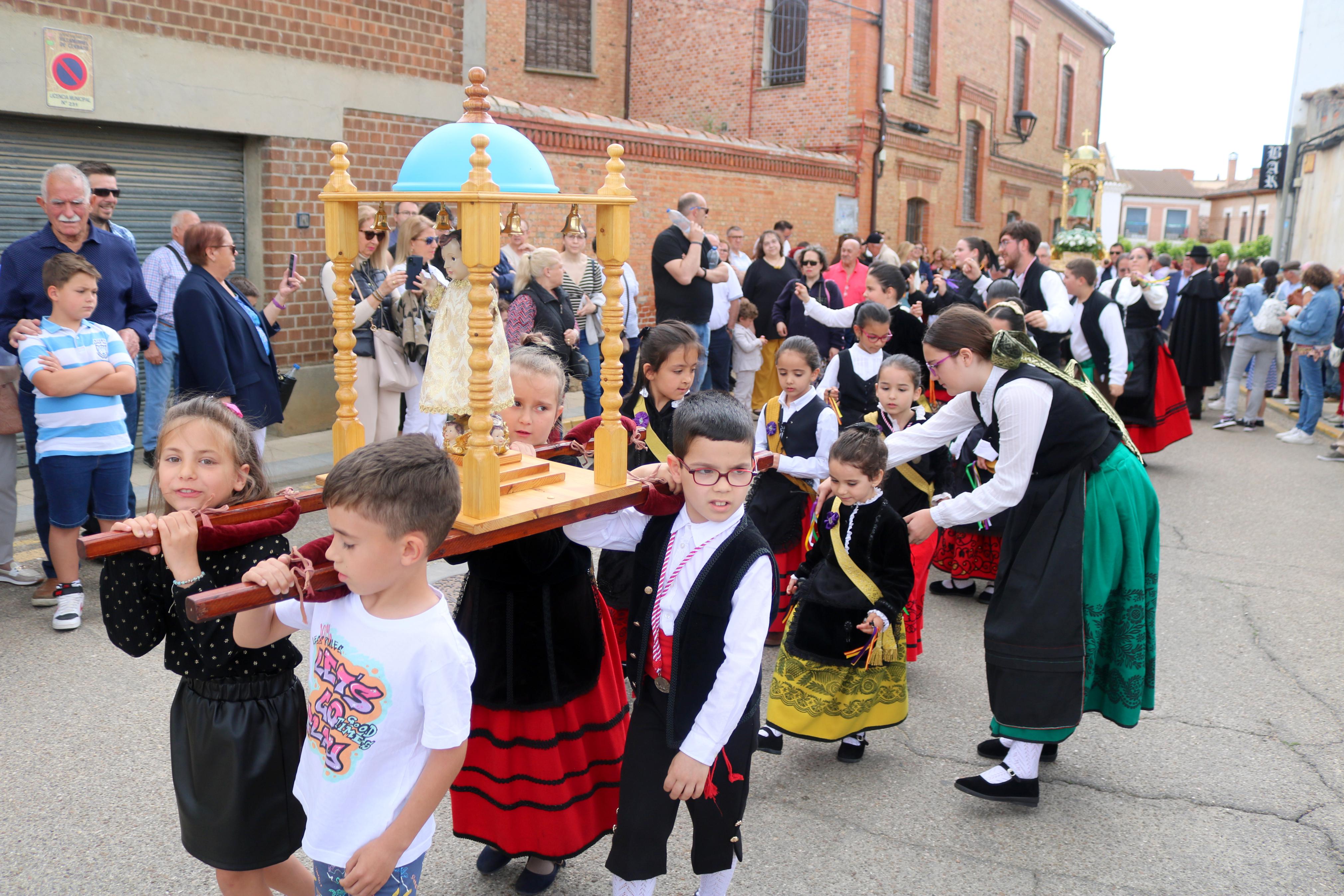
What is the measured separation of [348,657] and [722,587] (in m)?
0.87

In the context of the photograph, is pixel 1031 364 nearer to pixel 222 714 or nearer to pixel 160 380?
pixel 222 714

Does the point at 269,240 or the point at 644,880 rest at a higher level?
the point at 269,240

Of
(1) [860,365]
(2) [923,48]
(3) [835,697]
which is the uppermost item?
(2) [923,48]

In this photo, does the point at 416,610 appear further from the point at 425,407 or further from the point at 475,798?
the point at 475,798

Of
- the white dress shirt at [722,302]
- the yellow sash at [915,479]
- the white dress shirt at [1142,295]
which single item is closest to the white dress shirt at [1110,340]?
the white dress shirt at [1142,295]

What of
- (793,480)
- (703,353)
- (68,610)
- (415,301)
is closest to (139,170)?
(415,301)

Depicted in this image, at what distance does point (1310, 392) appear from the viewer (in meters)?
11.3

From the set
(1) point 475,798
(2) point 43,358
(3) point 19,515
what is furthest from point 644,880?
(3) point 19,515

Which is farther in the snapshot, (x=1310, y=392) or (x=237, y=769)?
(x=1310, y=392)

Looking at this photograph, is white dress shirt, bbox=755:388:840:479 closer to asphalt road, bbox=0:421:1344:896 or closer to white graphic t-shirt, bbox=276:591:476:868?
asphalt road, bbox=0:421:1344:896

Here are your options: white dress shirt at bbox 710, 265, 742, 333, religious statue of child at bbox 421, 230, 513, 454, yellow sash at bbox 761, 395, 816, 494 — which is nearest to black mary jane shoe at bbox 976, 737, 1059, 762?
yellow sash at bbox 761, 395, 816, 494

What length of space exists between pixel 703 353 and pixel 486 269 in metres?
7.55

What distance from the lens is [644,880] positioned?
2.55 m

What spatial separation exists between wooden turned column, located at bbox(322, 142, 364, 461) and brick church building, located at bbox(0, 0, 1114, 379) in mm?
6131
